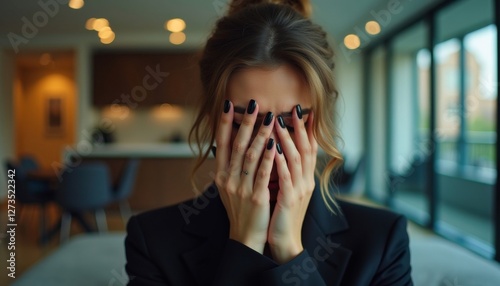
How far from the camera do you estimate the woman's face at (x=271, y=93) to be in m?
0.95

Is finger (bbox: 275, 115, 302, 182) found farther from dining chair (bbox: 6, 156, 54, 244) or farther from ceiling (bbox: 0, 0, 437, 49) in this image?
dining chair (bbox: 6, 156, 54, 244)

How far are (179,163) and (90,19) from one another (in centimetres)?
229

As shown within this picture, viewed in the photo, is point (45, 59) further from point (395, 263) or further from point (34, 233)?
point (395, 263)

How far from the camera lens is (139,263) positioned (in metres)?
1.05

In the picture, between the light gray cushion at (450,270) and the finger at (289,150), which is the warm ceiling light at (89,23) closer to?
the light gray cushion at (450,270)

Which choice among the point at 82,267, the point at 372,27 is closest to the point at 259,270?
the point at 82,267

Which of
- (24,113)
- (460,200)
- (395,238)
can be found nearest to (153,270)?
(395,238)

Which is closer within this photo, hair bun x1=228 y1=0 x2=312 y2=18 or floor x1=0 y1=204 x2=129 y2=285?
hair bun x1=228 y1=0 x2=312 y2=18

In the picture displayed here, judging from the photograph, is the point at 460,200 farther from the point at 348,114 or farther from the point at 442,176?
the point at 348,114

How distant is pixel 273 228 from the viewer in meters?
0.92

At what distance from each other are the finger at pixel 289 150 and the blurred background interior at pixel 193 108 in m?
2.46

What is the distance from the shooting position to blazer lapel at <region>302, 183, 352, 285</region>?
1.00 meters

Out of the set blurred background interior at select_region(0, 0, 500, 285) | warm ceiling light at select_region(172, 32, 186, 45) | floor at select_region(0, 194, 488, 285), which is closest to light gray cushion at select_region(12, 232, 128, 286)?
floor at select_region(0, 194, 488, 285)

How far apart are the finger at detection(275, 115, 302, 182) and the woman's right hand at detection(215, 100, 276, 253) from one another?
0.8 inches
